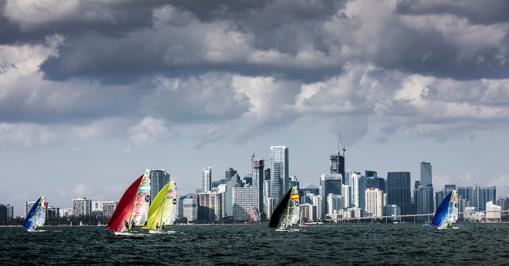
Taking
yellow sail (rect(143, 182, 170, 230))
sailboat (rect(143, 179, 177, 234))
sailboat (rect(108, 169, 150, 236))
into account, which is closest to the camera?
sailboat (rect(108, 169, 150, 236))

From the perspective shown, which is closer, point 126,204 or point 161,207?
point 126,204

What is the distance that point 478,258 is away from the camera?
123 meters

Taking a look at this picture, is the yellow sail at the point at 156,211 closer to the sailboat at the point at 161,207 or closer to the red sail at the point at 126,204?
the sailboat at the point at 161,207

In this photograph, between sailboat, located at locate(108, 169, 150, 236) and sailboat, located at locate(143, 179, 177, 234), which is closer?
sailboat, located at locate(108, 169, 150, 236)

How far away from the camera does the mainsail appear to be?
7515 inches

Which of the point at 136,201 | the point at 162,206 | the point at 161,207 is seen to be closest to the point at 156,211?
the point at 161,207

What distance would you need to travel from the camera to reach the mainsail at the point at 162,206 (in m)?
191

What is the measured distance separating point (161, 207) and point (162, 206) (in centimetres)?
42

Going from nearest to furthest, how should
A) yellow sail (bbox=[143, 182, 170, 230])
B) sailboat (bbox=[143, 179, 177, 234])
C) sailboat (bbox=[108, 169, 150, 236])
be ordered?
sailboat (bbox=[108, 169, 150, 236])
yellow sail (bbox=[143, 182, 170, 230])
sailboat (bbox=[143, 179, 177, 234])

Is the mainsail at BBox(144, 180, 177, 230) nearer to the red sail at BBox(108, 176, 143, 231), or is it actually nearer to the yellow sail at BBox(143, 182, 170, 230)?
the yellow sail at BBox(143, 182, 170, 230)

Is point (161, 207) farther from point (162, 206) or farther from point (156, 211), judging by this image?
point (156, 211)

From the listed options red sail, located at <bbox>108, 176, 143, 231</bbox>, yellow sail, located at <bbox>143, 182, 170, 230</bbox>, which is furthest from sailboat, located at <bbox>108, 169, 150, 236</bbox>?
yellow sail, located at <bbox>143, 182, 170, 230</bbox>

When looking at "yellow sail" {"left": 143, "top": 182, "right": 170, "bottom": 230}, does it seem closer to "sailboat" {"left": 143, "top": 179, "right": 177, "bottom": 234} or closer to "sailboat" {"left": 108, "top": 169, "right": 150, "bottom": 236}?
"sailboat" {"left": 143, "top": 179, "right": 177, "bottom": 234}

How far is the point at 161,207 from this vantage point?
19075 cm
